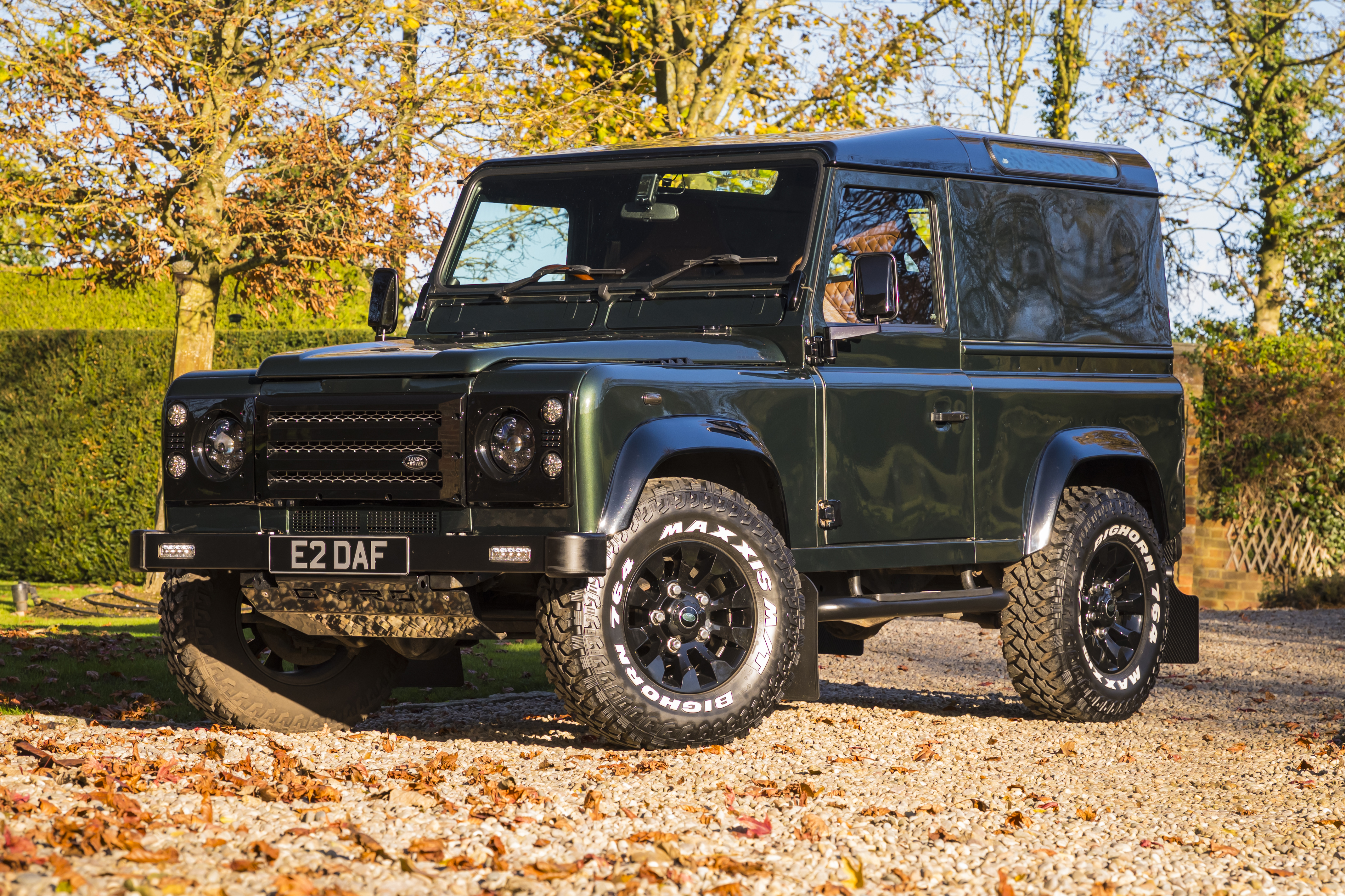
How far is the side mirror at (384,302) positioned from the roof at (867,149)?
676mm

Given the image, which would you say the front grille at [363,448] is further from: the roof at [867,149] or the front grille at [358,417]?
the roof at [867,149]

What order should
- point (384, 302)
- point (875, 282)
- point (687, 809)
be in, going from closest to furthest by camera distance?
1. point (687, 809)
2. point (875, 282)
3. point (384, 302)

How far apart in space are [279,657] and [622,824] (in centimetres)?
266

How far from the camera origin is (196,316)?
13.0 m

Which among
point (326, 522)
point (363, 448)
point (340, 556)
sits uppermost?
point (363, 448)

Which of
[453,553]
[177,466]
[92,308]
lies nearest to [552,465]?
[453,553]

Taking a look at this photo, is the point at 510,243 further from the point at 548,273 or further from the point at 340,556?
the point at 340,556

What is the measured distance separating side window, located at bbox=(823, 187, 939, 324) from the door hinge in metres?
0.75

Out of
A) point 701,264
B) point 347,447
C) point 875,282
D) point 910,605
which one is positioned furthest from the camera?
point 910,605

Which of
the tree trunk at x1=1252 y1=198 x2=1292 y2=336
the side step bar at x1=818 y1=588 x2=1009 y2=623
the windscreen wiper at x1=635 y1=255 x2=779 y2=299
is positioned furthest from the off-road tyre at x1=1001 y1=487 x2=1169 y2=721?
the tree trunk at x1=1252 y1=198 x2=1292 y2=336

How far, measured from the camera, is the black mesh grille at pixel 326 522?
569 centimetres

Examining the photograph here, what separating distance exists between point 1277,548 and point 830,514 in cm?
1206

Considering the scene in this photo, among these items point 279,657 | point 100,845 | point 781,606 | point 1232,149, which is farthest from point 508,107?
point 1232,149

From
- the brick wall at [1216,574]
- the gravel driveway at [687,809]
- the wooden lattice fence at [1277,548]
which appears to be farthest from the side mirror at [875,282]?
the wooden lattice fence at [1277,548]
